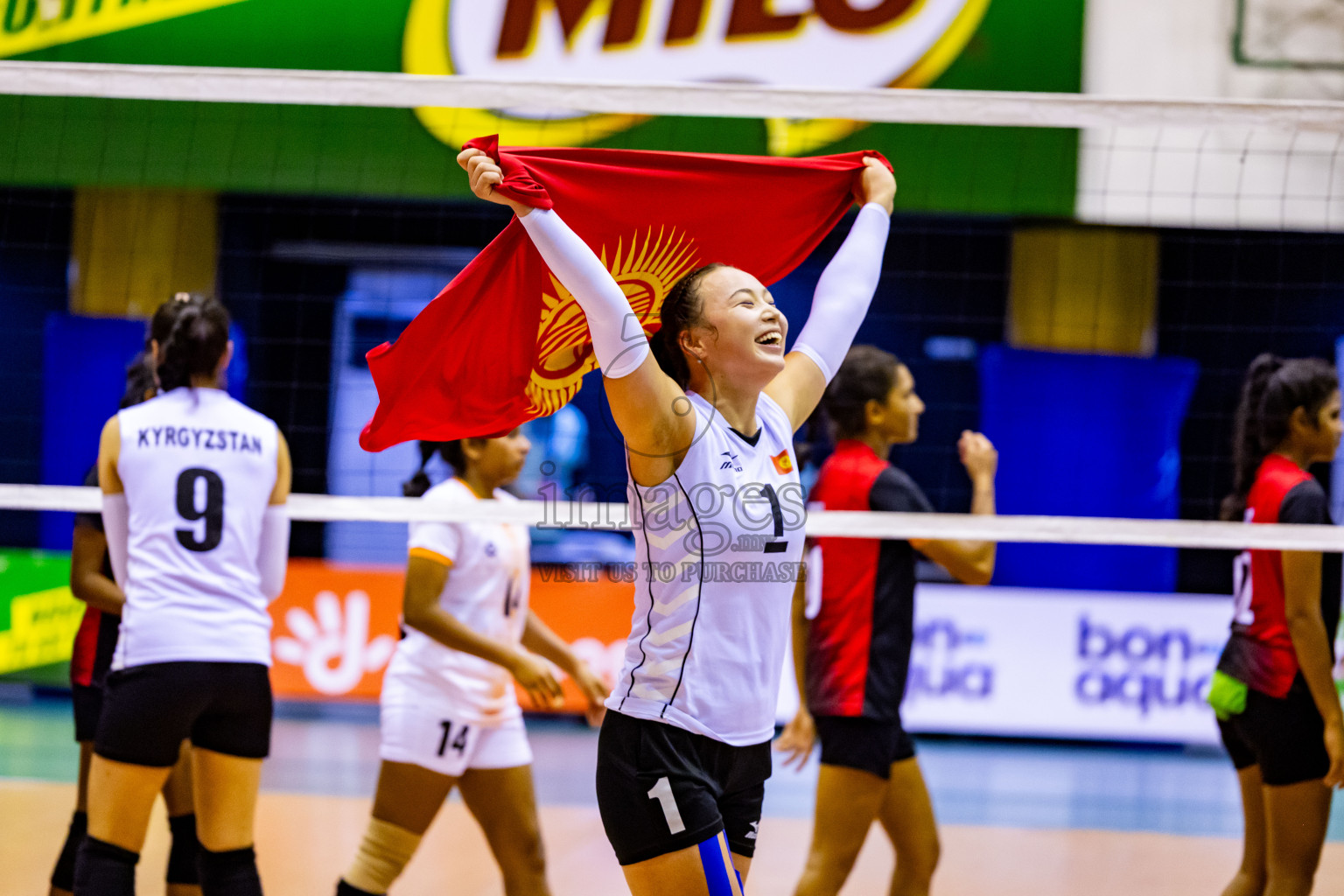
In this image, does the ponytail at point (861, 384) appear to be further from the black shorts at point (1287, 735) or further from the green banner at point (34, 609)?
the green banner at point (34, 609)

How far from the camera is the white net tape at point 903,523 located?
3887mm

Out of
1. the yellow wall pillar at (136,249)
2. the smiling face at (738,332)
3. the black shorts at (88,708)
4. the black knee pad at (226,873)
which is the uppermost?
the yellow wall pillar at (136,249)

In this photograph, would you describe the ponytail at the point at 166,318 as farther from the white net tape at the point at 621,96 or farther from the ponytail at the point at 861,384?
the ponytail at the point at 861,384

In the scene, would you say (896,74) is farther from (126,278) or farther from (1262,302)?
(126,278)

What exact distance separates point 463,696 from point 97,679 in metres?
1.13

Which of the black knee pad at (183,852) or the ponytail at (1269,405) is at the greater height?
the ponytail at (1269,405)

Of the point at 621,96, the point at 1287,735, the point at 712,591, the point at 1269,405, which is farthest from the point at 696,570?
the point at 1269,405

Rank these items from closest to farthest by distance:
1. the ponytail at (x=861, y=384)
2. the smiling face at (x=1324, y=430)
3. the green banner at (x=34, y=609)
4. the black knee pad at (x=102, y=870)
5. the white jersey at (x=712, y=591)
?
the white jersey at (x=712, y=591) < the black knee pad at (x=102, y=870) < the smiling face at (x=1324, y=430) < the ponytail at (x=861, y=384) < the green banner at (x=34, y=609)

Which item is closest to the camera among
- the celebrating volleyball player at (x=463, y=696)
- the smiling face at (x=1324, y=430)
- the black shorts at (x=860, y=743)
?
the celebrating volleyball player at (x=463, y=696)

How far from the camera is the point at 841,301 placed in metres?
2.92

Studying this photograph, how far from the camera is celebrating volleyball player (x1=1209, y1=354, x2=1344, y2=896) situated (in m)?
3.83

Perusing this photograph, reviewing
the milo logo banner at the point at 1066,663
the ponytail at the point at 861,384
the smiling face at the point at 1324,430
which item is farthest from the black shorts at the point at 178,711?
the milo logo banner at the point at 1066,663

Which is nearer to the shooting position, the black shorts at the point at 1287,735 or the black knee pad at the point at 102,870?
the black knee pad at the point at 102,870

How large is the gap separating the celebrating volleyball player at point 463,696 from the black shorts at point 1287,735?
6.56 ft
